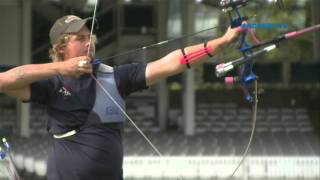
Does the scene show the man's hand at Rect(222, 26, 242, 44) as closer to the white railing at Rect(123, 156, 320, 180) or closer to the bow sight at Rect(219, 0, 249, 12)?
the bow sight at Rect(219, 0, 249, 12)

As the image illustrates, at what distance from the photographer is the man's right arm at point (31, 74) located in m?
2.42

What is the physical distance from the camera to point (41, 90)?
103 inches

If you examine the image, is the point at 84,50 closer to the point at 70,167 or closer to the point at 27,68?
the point at 27,68

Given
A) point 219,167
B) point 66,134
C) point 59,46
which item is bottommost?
point 219,167

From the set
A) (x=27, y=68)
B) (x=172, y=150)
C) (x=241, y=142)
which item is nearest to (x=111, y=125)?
(x=27, y=68)

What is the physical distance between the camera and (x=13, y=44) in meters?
14.1

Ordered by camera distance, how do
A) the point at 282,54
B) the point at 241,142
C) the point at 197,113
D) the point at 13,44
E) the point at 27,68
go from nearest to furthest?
the point at 27,68 < the point at 241,142 < the point at 13,44 < the point at 197,113 < the point at 282,54

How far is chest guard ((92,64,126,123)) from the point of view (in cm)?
258

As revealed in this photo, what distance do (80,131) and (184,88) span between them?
40.1 feet

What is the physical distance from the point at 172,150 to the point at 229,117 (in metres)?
5.24

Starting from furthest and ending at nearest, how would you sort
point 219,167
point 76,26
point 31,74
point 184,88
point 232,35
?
point 184,88, point 219,167, point 76,26, point 31,74, point 232,35

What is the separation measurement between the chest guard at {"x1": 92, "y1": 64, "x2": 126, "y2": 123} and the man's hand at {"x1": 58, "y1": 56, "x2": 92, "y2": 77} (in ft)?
0.57

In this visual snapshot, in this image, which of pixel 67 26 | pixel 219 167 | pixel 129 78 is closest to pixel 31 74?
pixel 67 26

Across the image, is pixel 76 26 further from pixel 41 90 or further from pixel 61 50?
pixel 41 90
